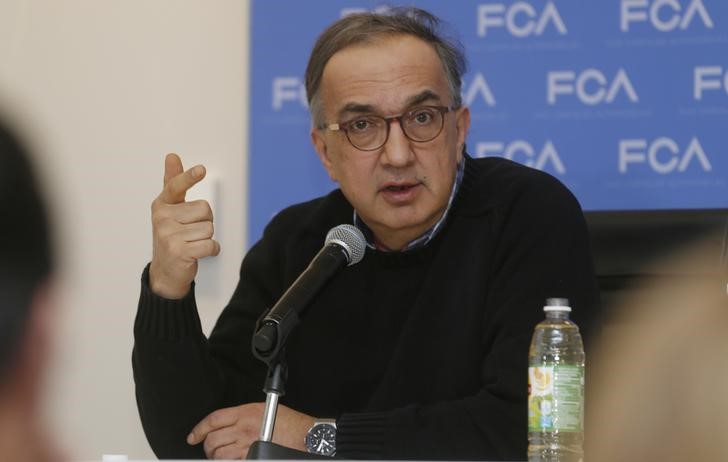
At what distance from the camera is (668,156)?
326cm

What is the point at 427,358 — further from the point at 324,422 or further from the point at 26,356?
the point at 26,356

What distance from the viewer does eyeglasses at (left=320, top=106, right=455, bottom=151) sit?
2.32 meters

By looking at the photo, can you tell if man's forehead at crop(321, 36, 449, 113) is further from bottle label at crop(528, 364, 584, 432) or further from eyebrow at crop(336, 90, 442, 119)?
bottle label at crop(528, 364, 584, 432)

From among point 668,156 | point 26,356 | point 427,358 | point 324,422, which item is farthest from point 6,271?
point 668,156

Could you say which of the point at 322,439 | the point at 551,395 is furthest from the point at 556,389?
the point at 322,439

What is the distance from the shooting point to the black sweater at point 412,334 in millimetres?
2002

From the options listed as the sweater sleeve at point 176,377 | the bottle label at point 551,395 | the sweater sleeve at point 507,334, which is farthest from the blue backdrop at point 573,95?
the bottle label at point 551,395

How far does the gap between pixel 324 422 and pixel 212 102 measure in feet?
5.77

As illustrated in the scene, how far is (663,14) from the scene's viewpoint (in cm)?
329

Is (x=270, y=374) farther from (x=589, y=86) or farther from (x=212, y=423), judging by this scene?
(x=589, y=86)

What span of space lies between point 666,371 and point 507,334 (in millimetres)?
347

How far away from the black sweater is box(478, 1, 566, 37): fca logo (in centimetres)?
102

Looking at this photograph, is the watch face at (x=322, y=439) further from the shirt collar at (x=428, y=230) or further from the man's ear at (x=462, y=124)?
the man's ear at (x=462, y=124)

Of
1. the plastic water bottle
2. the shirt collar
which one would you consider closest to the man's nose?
the shirt collar
